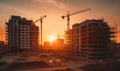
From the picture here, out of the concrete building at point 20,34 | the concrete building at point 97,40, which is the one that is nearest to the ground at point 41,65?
the concrete building at point 97,40

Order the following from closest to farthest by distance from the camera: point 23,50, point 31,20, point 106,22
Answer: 1. point 106,22
2. point 23,50
3. point 31,20

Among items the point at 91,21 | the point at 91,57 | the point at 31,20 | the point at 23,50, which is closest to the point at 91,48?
the point at 91,57

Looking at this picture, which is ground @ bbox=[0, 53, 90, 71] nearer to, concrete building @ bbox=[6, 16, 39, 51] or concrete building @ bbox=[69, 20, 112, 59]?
concrete building @ bbox=[69, 20, 112, 59]

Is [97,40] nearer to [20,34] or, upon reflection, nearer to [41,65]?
[41,65]

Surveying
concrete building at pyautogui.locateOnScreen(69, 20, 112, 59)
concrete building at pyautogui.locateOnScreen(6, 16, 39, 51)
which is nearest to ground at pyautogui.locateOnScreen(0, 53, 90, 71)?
concrete building at pyautogui.locateOnScreen(69, 20, 112, 59)

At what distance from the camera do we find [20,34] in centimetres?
17200

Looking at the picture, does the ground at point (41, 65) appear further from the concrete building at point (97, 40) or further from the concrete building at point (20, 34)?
the concrete building at point (20, 34)

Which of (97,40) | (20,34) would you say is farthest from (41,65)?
(20,34)

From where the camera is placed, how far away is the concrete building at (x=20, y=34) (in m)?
171

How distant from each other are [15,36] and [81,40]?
258 ft

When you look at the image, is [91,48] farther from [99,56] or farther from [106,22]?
[106,22]

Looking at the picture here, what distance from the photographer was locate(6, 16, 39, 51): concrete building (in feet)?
561

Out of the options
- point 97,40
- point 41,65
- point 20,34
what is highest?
point 20,34

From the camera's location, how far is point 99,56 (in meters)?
99.6
